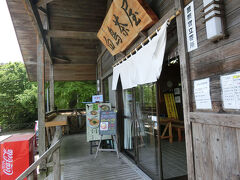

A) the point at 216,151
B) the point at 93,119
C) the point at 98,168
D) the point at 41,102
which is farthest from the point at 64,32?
the point at 216,151

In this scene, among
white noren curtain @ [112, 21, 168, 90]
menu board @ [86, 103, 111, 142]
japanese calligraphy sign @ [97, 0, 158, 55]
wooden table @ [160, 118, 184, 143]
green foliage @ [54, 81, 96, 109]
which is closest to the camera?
white noren curtain @ [112, 21, 168, 90]

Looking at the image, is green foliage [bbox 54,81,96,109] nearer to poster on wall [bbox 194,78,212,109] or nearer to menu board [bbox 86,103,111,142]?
menu board [bbox 86,103,111,142]

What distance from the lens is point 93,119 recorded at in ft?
15.8

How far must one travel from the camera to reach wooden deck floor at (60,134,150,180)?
310cm

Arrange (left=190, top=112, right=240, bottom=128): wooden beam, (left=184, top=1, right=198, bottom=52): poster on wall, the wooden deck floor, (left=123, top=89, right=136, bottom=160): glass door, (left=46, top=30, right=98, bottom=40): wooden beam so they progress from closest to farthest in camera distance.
Result: (left=190, top=112, right=240, bottom=128): wooden beam → (left=184, top=1, right=198, bottom=52): poster on wall → the wooden deck floor → (left=123, top=89, right=136, bottom=160): glass door → (left=46, top=30, right=98, bottom=40): wooden beam

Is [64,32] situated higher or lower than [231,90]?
higher

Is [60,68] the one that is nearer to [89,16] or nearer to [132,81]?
[89,16]

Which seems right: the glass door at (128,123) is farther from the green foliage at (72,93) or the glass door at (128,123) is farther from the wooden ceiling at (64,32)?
the green foliage at (72,93)

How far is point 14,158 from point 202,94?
250 cm

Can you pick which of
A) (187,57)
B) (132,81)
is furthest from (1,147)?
(187,57)

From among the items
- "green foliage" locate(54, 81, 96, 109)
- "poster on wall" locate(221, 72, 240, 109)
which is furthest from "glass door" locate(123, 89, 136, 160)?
"green foliage" locate(54, 81, 96, 109)

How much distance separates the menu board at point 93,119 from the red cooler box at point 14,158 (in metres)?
2.63

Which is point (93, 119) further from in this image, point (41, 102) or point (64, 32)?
point (64, 32)

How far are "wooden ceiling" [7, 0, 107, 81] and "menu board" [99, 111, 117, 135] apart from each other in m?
2.61
